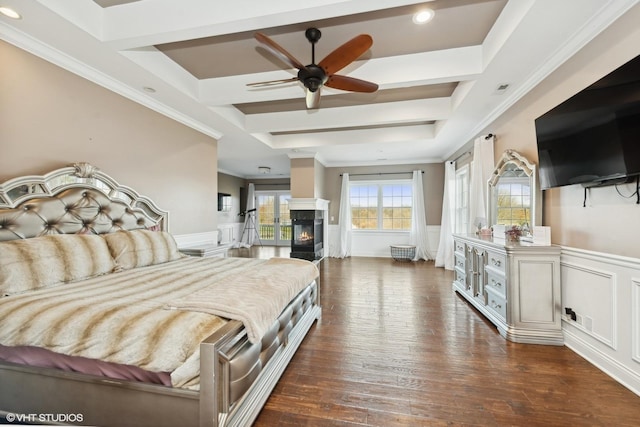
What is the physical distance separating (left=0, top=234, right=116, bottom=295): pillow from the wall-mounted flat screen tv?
3845 mm

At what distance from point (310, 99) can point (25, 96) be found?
2357 mm

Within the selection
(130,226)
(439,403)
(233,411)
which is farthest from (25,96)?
(439,403)

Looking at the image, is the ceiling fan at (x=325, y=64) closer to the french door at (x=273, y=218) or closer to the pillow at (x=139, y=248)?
the pillow at (x=139, y=248)

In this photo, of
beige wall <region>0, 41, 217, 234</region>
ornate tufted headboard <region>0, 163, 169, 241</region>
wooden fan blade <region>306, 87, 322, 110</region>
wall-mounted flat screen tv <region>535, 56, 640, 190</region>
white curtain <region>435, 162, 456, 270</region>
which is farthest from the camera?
white curtain <region>435, 162, 456, 270</region>

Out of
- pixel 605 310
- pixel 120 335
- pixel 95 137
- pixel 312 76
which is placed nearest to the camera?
pixel 120 335

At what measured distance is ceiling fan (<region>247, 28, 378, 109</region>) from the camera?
1930mm

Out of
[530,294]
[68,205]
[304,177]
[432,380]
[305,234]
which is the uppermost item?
[304,177]

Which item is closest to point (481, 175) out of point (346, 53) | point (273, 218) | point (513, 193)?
point (513, 193)

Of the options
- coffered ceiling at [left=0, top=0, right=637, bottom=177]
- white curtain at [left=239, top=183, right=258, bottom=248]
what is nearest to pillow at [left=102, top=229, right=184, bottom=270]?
coffered ceiling at [left=0, top=0, right=637, bottom=177]

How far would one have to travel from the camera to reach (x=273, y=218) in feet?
30.9

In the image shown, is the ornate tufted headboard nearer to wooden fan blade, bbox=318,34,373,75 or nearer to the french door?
wooden fan blade, bbox=318,34,373,75

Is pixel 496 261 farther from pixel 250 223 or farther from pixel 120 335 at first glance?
pixel 250 223

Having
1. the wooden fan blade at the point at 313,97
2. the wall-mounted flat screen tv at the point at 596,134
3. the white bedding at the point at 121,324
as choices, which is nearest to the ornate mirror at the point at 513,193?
the wall-mounted flat screen tv at the point at 596,134

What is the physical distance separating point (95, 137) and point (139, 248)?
123 cm
